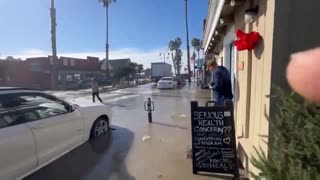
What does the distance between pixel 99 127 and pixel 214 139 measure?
3.89 meters

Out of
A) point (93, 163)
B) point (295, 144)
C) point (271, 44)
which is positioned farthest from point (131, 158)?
point (295, 144)

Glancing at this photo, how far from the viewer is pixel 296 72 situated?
3.58 ft

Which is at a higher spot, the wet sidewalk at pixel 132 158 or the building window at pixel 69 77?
the building window at pixel 69 77

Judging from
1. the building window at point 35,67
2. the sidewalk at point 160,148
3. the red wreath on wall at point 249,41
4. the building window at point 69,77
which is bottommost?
the sidewalk at point 160,148

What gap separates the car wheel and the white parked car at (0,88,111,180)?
63cm

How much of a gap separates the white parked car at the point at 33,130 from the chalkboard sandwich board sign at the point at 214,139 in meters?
2.54

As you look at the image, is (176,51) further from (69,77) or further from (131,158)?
(131,158)

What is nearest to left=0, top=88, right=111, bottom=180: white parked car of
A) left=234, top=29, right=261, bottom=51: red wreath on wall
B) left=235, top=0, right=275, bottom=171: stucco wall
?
left=235, top=0, right=275, bottom=171: stucco wall

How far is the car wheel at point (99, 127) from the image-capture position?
7.51 meters

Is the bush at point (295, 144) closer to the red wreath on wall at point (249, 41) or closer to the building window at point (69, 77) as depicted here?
the red wreath on wall at point (249, 41)

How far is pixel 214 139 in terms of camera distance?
15.8 feet

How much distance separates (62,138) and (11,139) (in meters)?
1.44

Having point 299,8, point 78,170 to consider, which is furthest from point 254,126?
point 78,170

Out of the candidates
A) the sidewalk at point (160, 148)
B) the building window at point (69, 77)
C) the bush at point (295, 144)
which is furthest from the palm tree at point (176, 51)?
the bush at point (295, 144)
